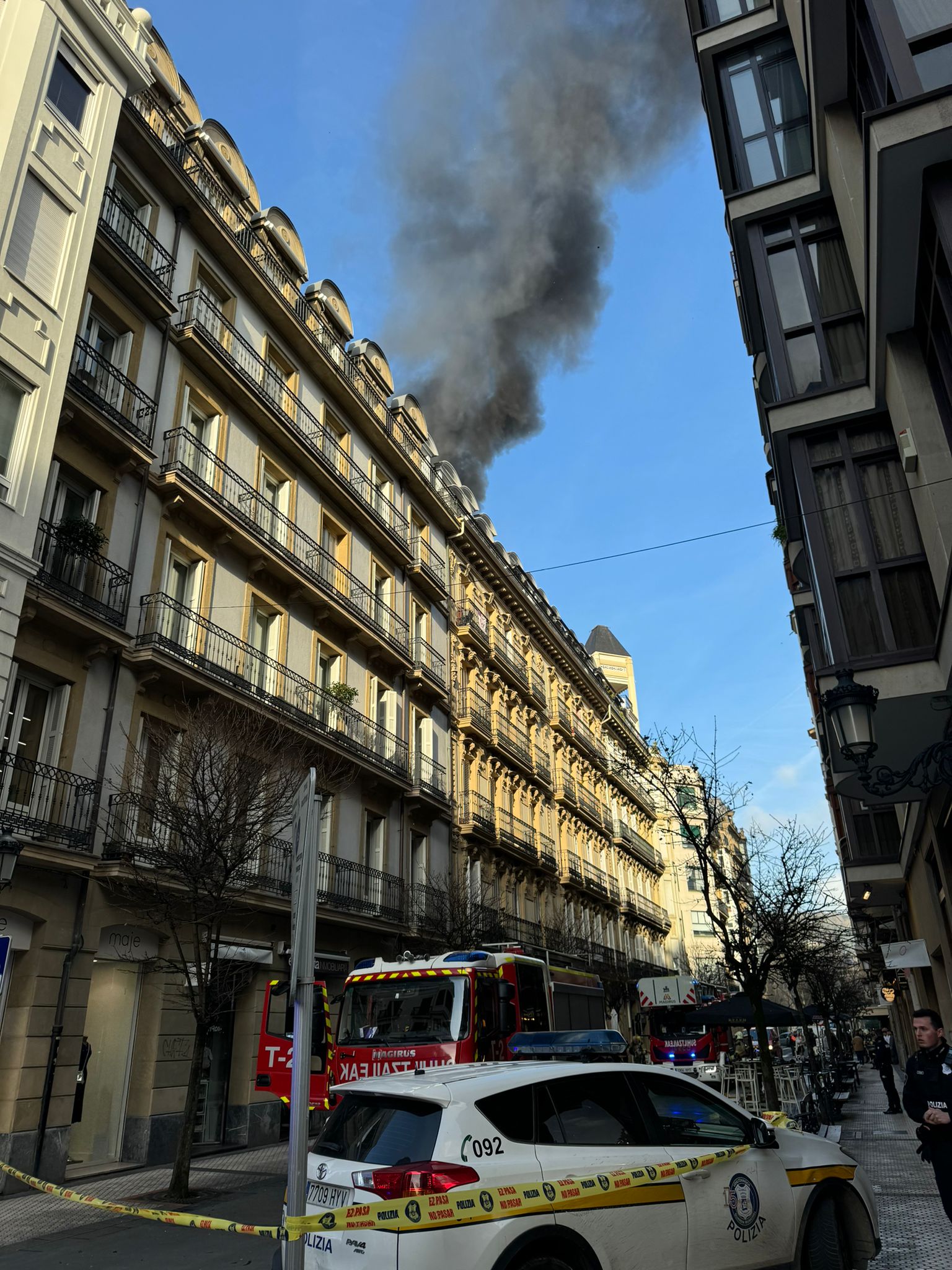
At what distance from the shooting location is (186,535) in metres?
18.9

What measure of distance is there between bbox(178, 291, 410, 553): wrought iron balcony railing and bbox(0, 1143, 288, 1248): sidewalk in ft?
49.9

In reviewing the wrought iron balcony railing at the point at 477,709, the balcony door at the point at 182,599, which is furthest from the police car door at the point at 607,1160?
the wrought iron balcony railing at the point at 477,709

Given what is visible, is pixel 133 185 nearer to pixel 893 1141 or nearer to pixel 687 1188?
pixel 687 1188

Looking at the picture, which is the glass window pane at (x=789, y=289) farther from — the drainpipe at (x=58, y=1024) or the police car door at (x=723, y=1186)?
the drainpipe at (x=58, y=1024)

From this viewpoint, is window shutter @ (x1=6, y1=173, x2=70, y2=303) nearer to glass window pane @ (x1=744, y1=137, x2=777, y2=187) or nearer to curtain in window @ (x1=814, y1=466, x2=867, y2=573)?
glass window pane @ (x1=744, y1=137, x2=777, y2=187)

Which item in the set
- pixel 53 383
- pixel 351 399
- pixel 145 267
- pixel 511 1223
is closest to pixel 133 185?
pixel 145 267

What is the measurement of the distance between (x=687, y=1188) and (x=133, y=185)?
65.4 feet

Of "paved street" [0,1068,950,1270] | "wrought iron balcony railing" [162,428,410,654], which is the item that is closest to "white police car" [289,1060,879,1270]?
"paved street" [0,1068,950,1270]

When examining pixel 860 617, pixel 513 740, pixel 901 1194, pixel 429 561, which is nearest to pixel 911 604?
pixel 860 617

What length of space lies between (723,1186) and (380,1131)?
2.25 metres

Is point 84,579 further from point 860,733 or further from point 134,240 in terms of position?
point 860,733

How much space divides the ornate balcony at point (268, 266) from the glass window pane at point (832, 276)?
1345cm

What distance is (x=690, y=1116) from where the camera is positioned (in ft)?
20.0

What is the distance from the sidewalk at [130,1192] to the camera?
10.2 m
